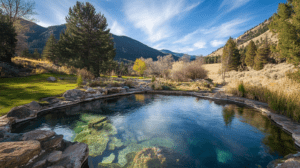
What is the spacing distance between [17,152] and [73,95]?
5.35 meters

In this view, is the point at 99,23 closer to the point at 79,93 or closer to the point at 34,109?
the point at 79,93

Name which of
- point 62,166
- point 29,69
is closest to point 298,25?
point 62,166

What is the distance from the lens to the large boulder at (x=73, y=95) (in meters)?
6.17

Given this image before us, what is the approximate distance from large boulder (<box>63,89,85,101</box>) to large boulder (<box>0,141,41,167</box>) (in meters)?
4.83

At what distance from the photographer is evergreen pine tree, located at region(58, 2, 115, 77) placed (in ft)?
43.3

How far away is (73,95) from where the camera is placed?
21.1 feet

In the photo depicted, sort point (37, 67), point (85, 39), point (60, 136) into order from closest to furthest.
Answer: point (60, 136)
point (37, 67)
point (85, 39)

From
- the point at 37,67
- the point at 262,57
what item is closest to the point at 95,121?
the point at 37,67

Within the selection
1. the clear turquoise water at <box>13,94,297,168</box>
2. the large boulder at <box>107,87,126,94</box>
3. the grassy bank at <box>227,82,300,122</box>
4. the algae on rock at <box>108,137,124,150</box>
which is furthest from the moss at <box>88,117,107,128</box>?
the grassy bank at <box>227,82,300,122</box>

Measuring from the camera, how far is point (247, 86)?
7855 mm

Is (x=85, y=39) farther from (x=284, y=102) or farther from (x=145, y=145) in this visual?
(x=284, y=102)

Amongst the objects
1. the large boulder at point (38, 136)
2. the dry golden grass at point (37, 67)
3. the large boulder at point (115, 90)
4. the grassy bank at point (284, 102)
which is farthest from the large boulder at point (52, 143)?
the dry golden grass at point (37, 67)

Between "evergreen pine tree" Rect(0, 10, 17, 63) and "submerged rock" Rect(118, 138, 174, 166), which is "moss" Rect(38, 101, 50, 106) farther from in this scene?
"evergreen pine tree" Rect(0, 10, 17, 63)

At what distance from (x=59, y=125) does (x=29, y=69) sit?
32.8 feet
